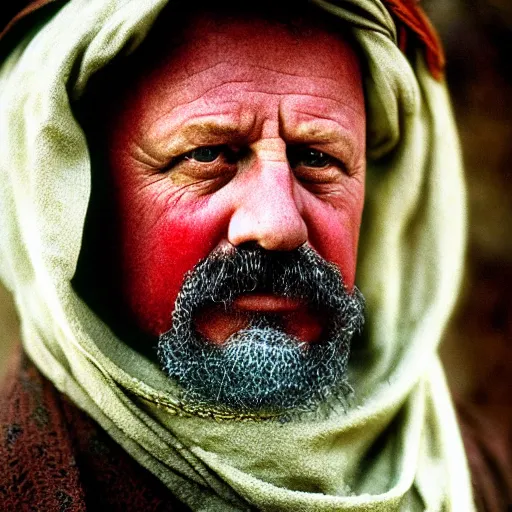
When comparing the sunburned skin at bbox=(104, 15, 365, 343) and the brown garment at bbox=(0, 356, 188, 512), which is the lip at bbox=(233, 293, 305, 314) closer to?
the sunburned skin at bbox=(104, 15, 365, 343)

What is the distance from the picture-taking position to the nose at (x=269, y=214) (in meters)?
1.54

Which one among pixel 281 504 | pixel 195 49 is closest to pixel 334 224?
pixel 195 49

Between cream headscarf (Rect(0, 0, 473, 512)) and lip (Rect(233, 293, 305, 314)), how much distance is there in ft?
0.76

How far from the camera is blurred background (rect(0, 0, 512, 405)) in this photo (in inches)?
123

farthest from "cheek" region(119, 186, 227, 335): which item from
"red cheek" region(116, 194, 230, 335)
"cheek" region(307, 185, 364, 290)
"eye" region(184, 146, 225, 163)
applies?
"cheek" region(307, 185, 364, 290)

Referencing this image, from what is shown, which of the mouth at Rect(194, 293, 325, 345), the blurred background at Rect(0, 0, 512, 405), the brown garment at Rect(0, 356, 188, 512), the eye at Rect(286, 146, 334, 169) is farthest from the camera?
the blurred background at Rect(0, 0, 512, 405)

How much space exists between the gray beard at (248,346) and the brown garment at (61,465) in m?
0.21

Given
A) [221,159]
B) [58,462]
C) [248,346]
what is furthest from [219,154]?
[58,462]

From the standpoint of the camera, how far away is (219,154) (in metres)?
1.66

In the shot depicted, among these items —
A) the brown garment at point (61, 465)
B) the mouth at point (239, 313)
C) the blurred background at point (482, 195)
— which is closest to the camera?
the brown garment at point (61, 465)

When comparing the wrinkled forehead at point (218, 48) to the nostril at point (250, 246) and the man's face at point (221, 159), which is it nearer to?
the man's face at point (221, 159)

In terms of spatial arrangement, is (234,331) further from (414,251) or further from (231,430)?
(414,251)

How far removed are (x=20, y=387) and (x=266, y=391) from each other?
1.93ft

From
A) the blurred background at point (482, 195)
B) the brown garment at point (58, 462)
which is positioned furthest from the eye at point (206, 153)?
the blurred background at point (482, 195)
